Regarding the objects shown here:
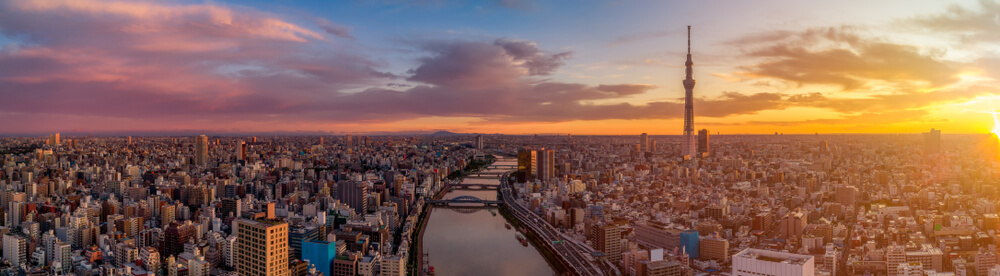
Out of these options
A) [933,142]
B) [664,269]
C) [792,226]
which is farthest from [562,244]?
[933,142]

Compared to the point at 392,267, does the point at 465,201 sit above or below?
below

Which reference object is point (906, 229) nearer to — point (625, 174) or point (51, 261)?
point (625, 174)

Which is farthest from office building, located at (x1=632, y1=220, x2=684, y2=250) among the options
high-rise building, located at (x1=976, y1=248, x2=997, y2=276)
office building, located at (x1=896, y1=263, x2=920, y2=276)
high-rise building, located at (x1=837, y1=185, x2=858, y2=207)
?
high-rise building, located at (x1=837, y1=185, x2=858, y2=207)

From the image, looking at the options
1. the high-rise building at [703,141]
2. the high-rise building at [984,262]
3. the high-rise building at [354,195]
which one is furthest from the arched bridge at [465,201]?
the high-rise building at [703,141]

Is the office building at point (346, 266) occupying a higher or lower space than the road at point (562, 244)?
higher

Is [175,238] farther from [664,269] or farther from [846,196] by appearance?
[846,196]

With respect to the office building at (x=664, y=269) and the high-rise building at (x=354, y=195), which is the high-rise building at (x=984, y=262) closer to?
the office building at (x=664, y=269)
